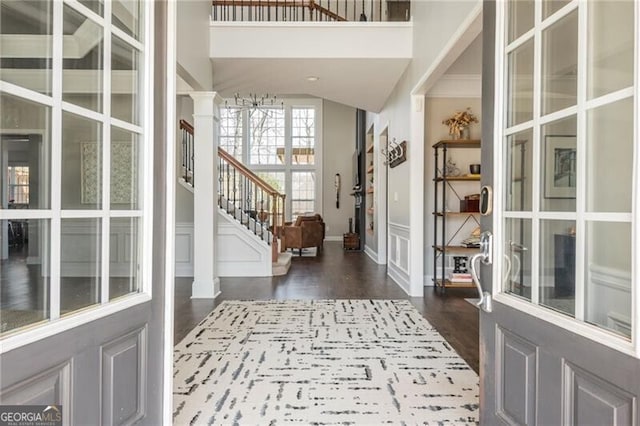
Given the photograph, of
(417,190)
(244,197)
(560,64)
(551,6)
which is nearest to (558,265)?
(560,64)

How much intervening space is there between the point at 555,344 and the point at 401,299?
129 inches

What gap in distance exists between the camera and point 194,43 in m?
4.09

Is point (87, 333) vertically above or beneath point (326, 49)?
beneath

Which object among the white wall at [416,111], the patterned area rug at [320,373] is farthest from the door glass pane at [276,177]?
the patterned area rug at [320,373]

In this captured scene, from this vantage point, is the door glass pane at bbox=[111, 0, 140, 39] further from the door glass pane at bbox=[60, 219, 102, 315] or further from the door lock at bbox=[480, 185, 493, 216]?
the door lock at bbox=[480, 185, 493, 216]

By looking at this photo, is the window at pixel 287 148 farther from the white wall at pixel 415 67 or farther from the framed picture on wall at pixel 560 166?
the framed picture on wall at pixel 560 166

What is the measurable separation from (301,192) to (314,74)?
7.28 metres

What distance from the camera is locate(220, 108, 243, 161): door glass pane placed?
12.2 meters

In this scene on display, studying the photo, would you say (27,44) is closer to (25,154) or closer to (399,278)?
(25,154)

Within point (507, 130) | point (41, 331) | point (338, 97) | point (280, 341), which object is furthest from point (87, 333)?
point (338, 97)

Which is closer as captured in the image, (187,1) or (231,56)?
(187,1)

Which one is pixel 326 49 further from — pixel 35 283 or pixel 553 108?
pixel 35 283

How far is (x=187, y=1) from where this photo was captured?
3818 millimetres

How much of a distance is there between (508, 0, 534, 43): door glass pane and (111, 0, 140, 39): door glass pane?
1.37 m
